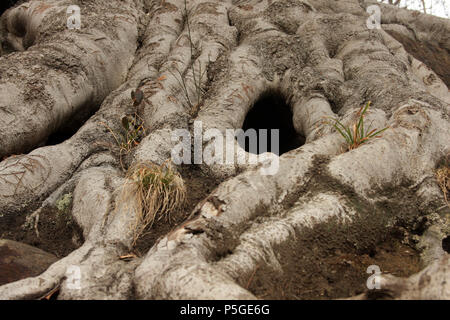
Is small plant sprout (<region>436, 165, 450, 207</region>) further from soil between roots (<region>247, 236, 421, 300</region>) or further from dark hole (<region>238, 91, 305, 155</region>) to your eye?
dark hole (<region>238, 91, 305, 155</region>)

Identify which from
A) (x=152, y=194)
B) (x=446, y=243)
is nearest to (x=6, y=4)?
(x=152, y=194)

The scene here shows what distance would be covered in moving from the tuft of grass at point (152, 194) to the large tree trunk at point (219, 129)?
0.24ft

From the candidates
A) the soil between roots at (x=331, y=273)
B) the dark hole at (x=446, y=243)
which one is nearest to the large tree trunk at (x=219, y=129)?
the soil between roots at (x=331, y=273)

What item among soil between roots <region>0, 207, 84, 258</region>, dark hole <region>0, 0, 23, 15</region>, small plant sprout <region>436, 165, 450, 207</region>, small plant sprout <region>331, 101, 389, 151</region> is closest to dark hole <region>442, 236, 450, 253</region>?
small plant sprout <region>436, 165, 450, 207</region>

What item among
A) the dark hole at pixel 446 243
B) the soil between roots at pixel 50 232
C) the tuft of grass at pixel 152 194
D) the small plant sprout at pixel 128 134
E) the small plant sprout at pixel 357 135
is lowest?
the soil between roots at pixel 50 232

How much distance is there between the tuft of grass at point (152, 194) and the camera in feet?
8.34

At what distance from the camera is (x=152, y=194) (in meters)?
2.57

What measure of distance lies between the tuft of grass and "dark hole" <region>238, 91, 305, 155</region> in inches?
58.2

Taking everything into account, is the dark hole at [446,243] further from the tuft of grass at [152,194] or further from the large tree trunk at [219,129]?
the tuft of grass at [152,194]

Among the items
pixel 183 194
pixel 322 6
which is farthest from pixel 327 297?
pixel 322 6

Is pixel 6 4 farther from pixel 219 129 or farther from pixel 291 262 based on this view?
pixel 291 262

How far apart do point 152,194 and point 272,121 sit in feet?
7.42

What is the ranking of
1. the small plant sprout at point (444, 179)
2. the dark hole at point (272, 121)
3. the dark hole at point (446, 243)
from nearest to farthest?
the dark hole at point (446, 243)
the small plant sprout at point (444, 179)
the dark hole at point (272, 121)

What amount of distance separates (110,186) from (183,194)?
21.4 inches
